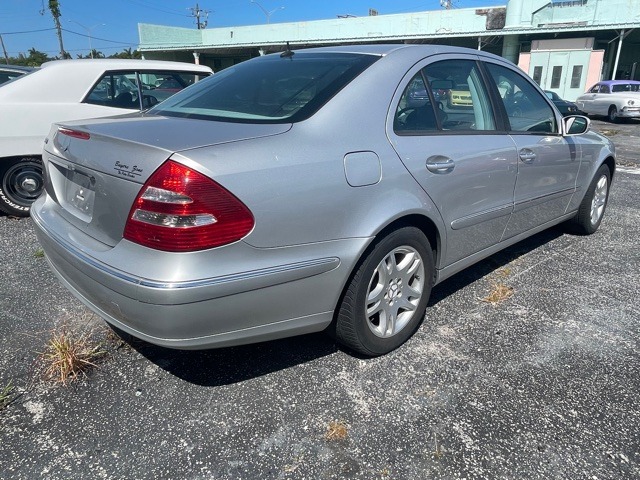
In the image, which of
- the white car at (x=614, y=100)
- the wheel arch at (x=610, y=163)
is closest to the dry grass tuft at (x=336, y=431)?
the wheel arch at (x=610, y=163)

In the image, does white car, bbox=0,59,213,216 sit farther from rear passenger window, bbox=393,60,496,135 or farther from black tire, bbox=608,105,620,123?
black tire, bbox=608,105,620,123

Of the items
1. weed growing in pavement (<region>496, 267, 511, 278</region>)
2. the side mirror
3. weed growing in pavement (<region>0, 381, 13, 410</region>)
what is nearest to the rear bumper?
weed growing in pavement (<region>0, 381, 13, 410</region>)

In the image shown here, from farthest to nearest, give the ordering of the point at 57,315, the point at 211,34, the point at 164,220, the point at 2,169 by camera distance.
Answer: the point at 211,34 < the point at 2,169 < the point at 57,315 < the point at 164,220

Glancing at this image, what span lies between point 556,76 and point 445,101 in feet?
83.8

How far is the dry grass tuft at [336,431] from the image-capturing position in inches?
79.9

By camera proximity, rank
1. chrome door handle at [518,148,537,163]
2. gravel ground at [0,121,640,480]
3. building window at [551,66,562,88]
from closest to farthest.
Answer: gravel ground at [0,121,640,480]
chrome door handle at [518,148,537,163]
building window at [551,66,562,88]

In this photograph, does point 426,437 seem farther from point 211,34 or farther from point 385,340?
point 211,34

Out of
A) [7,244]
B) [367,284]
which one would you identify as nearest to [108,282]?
[367,284]

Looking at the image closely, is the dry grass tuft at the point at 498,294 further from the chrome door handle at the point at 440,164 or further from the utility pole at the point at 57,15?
the utility pole at the point at 57,15

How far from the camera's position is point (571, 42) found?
2389 cm

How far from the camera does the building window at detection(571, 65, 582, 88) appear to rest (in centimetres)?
2385

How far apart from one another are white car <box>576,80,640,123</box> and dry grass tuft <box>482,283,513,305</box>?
61.3 feet

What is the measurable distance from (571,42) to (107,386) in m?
27.5

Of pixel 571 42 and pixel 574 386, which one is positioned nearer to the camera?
pixel 574 386
